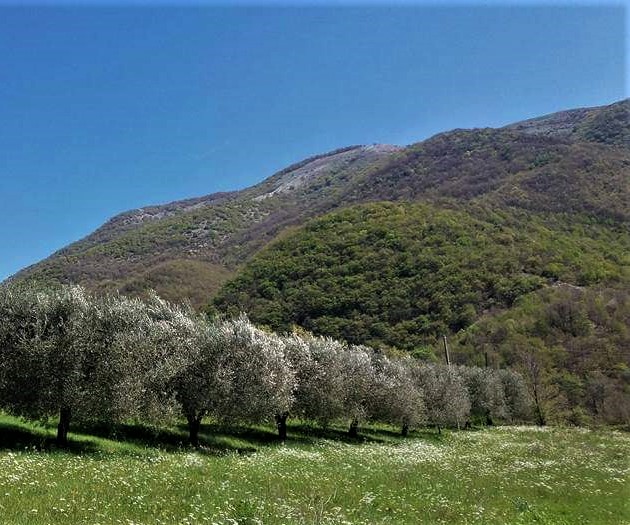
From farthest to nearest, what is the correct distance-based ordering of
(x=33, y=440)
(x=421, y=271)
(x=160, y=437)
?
(x=421, y=271)
(x=160, y=437)
(x=33, y=440)

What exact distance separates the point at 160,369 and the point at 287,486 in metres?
12.9

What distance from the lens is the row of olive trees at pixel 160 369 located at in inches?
870

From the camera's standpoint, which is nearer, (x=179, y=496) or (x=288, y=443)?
(x=179, y=496)

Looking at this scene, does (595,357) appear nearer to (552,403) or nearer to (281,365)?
(552,403)

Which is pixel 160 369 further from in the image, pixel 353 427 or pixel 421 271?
pixel 421 271

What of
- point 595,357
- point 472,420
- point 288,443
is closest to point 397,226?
point 595,357

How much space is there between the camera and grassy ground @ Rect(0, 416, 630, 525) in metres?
10.6

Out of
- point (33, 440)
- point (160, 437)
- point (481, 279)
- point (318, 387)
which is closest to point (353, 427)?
point (318, 387)

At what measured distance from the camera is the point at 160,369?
26453 mm

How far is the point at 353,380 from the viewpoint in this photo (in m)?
44.2

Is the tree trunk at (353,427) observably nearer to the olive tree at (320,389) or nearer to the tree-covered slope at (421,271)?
the olive tree at (320,389)

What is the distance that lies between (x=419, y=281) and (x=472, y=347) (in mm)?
33349

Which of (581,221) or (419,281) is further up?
(581,221)

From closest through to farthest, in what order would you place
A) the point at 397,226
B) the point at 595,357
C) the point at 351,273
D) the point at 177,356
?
the point at 177,356 < the point at 595,357 < the point at 351,273 < the point at 397,226
